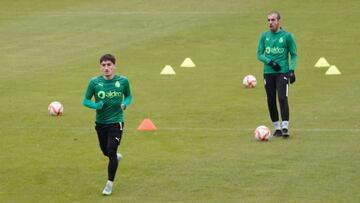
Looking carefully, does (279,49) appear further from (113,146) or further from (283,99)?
(113,146)

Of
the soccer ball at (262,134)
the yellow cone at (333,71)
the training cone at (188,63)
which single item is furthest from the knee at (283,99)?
the training cone at (188,63)

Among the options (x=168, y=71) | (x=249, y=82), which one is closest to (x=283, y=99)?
(x=249, y=82)

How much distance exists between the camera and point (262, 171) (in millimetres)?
16391

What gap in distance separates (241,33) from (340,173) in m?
21.0

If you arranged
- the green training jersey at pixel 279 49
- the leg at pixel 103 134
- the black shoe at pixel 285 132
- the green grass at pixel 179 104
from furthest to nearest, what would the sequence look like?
the green training jersey at pixel 279 49, the black shoe at pixel 285 132, the green grass at pixel 179 104, the leg at pixel 103 134

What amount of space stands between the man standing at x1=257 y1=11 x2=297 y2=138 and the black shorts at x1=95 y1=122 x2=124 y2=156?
505cm

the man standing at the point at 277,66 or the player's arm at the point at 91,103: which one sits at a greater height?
the man standing at the point at 277,66

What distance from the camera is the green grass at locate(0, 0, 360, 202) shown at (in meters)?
15.6

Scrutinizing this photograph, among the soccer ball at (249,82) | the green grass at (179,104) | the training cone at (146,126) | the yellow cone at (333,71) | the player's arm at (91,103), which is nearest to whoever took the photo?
the player's arm at (91,103)

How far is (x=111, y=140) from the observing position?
15086 mm

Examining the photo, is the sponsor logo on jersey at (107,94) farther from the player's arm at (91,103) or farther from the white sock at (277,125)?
the white sock at (277,125)

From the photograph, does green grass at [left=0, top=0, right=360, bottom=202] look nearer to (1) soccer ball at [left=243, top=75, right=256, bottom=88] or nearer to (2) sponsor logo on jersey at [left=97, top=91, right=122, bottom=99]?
(1) soccer ball at [left=243, top=75, right=256, bottom=88]

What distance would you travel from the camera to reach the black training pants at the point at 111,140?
1495cm

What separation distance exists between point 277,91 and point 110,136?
Answer: 555cm
